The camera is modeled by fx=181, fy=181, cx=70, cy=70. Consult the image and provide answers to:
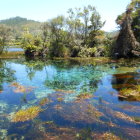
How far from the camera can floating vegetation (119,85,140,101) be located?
15.1 meters

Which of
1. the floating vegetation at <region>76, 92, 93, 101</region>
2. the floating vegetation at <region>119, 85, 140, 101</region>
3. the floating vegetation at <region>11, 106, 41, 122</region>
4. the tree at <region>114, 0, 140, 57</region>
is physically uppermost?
the tree at <region>114, 0, 140, 57</region>

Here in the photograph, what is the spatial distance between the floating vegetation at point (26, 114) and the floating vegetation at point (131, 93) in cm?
753

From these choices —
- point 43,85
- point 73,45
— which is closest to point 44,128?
point 43,85

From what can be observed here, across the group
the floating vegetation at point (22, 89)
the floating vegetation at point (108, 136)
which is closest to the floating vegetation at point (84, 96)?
the floating vegetation at point (22, 89)

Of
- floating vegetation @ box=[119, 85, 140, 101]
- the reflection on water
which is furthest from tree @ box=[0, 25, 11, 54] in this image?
floating vegetation @ box=[119, 85, 140, 101]

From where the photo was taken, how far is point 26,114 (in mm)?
11906

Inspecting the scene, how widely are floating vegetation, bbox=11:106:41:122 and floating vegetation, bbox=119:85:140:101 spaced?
7526 millimetres

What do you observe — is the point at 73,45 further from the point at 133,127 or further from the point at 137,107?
the point at 133,127

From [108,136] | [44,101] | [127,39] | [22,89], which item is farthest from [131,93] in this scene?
[127,39]

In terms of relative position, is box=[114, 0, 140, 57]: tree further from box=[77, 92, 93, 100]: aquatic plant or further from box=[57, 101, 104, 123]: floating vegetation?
box=[57, 101, 104, 123]: floating vegetation

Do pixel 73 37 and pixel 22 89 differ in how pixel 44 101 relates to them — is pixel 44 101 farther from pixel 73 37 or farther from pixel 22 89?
pixel 73 37

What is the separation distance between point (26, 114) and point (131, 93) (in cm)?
940

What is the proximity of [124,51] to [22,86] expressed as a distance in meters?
26.2

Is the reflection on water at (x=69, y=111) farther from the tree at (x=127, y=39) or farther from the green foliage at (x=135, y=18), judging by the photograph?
the green foliage at (x=135, y=18)
